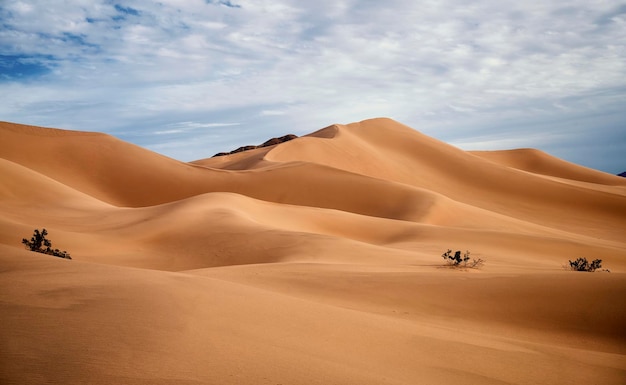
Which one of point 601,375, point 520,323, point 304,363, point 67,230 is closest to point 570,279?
point 520,323

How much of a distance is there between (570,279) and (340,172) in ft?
91.1

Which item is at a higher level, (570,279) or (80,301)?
(570,279)

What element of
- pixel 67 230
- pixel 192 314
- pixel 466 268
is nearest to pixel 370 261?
pixel 466 268

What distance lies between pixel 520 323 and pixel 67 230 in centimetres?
1530

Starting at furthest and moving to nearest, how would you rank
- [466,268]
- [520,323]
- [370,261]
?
1. [370,261]
2. [466,268]
3. [520,323]

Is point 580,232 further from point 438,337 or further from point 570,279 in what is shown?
point 438,337

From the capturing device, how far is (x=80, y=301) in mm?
5281

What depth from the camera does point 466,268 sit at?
1241 centimetres

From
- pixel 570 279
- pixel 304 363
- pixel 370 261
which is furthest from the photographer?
pixel 370 261

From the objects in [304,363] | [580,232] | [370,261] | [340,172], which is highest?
[340,172]

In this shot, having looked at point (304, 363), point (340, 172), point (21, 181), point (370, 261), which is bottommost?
point (304, 363)

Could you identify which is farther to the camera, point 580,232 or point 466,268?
point 580,232

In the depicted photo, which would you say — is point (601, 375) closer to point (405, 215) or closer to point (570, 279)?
point (570, 279)

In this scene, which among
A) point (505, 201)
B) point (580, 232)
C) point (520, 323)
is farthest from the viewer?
point (505, 201)
